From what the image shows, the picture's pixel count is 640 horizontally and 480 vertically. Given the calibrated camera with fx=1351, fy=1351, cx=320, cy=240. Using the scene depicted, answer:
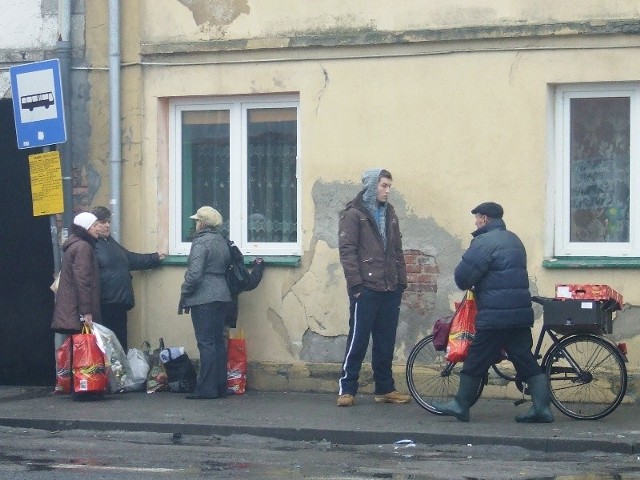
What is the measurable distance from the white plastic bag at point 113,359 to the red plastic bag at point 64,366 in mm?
335

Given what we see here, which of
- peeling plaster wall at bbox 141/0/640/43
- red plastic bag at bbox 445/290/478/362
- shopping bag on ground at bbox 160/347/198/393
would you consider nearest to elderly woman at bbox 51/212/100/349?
shopping bag on ground at bbox 160/347/198/393

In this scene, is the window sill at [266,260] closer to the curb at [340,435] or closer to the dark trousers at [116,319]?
the dark trousers at [116,319]

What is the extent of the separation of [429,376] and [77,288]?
3.22 metres

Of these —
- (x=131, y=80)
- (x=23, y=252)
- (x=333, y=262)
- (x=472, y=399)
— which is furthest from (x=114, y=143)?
(x=472, y=399)

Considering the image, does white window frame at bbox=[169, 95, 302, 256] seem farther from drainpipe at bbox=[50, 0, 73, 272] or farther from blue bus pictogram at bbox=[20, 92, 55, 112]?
blue bus pictogram at bbox=[20, 92, 55, 112]

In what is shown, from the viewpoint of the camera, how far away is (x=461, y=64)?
12.1 m

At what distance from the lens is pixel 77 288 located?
12039mm

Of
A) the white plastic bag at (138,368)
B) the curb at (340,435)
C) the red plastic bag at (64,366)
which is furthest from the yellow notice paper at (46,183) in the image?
the curb at (340,435)

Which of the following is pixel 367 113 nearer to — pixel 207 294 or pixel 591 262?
pixel 207 294

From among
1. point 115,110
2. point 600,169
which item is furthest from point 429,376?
point 115,110

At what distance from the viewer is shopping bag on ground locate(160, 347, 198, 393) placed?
Answer: 41.1 ft

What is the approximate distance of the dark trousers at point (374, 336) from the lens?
11398 millimetres

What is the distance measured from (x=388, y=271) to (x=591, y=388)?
76.5 inches

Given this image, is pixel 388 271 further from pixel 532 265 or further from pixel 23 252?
pixel 23 252
